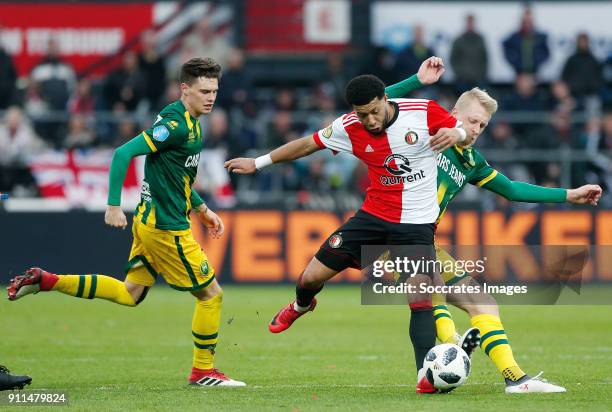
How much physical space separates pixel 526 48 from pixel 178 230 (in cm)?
1425

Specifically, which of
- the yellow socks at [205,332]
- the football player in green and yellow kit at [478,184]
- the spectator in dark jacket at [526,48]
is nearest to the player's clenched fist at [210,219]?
the yellow socks at [205,332]

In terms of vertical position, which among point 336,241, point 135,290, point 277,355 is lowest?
point 277,355

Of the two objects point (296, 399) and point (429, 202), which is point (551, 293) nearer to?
point (429, 202)

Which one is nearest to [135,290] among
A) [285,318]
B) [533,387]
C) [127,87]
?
[285,318]

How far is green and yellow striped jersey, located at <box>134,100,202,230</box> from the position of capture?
366 inches

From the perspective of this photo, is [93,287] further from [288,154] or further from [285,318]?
[288,154]

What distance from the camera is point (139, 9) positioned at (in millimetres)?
23609

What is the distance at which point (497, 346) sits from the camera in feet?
28.9

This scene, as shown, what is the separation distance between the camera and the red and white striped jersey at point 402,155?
883cm

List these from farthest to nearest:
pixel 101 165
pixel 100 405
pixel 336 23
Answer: pixel 336 23 < pixel 101 165 < pixel 100 405

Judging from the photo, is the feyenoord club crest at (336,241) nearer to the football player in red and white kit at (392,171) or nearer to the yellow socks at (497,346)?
the football player in red and white kit at (392,171)

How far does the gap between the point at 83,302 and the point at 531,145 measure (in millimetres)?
7954

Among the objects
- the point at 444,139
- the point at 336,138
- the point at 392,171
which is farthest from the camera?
the point at 336,138

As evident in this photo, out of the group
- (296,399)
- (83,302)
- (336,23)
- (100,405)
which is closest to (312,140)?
(296,399)
